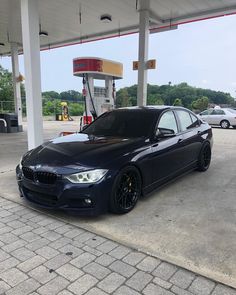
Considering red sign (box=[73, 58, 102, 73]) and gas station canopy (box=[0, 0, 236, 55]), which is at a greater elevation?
gas station canopy (box=[0, 0, 236, 55])

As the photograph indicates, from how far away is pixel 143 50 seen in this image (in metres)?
8.68

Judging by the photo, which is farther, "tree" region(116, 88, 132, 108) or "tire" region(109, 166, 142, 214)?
"tree" region(116, 88, 132, 108)

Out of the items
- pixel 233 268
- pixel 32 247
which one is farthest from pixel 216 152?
pixel 32 247

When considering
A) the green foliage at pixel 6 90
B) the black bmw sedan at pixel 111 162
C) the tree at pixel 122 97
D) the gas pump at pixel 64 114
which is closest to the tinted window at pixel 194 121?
the black bmw sedan at pixel 111 162

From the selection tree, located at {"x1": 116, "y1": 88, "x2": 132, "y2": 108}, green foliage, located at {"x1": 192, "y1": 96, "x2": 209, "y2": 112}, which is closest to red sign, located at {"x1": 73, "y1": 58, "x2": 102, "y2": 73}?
tree, located at {"x1": 116, "y1": 88, "x2": 132, "y2": 108}

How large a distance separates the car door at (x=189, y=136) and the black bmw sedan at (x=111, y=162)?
19mm

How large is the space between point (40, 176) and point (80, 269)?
1.36 metres

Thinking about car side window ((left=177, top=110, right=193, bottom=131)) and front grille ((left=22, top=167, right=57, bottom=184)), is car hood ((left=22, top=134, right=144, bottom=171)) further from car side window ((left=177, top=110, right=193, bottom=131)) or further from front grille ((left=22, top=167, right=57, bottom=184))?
car side window ((left=177, top=110, right=193, bottom=131))

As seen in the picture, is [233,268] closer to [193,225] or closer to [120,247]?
[193,225]

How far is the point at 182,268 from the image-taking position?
2.44 m

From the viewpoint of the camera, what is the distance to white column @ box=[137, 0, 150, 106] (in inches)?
335

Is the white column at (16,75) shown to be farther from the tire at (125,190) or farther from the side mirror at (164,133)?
the tire at (125,190)

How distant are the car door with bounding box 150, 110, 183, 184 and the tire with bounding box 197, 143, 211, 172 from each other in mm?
1063

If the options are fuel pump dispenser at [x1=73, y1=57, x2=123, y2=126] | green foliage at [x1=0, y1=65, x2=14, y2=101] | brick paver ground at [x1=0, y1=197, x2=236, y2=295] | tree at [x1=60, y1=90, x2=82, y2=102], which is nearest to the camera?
brick paver ground at [x1=0, y1=197, x2=236, y2=295]
